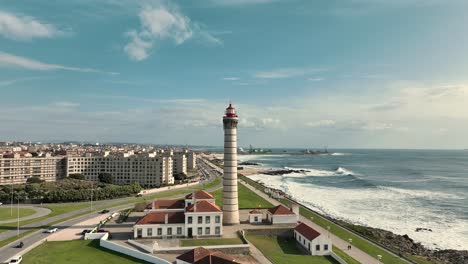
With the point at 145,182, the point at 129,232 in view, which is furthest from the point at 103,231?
the point at 145,182

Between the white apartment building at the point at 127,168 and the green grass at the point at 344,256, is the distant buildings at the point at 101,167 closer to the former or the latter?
the white apartment building at the point at 127,168

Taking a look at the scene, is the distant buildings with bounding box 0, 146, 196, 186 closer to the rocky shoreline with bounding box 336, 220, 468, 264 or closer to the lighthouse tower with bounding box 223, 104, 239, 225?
the lighthouse tower with bounding box 223, 104, 239, 225

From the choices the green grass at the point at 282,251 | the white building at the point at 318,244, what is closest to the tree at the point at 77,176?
the green grass at the point at 282,251

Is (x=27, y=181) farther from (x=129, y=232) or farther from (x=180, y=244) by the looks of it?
(x=180, y=244)

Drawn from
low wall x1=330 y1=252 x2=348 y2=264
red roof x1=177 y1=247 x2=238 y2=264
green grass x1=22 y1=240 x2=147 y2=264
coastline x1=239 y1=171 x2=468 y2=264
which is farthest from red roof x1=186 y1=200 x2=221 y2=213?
coastline x1=239 y1=171 x2=468 y2=264

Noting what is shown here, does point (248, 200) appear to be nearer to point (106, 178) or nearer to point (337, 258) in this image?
point (337, 258)
